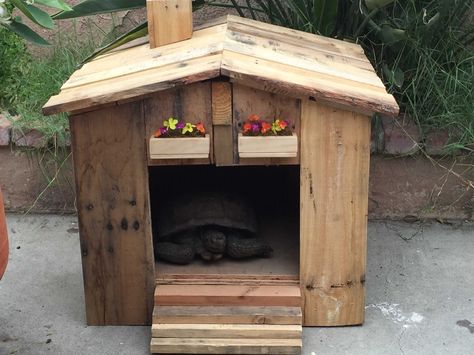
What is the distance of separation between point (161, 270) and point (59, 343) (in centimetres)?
40

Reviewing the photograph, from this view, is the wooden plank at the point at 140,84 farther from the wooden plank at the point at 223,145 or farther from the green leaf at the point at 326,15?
the green leaf at the point at 326,15

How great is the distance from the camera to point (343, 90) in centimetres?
219

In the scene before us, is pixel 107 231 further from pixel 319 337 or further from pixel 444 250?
pixel 444 250

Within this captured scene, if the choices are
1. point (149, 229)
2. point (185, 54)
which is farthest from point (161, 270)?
point (185, 54)

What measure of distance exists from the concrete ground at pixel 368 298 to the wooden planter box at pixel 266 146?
627 mm

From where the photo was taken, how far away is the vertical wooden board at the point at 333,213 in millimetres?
2230

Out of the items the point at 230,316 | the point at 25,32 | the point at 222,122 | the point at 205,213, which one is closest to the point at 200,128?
the point at 222,122

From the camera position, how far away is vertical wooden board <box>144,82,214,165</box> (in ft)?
7.21

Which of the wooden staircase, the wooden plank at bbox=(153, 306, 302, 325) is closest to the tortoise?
the wooden staircase

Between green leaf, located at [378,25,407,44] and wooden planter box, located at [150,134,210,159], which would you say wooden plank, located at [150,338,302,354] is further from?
green leaf, located at [378,25,407,44]

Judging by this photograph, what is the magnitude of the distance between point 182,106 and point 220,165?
0.69ft

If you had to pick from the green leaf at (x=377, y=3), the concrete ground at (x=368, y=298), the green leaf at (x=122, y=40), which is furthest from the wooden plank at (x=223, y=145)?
the green leaf at (x=377, y=3)

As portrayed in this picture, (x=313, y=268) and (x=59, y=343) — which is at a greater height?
(x=313, y=268)

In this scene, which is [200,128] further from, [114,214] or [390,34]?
[390,34]
